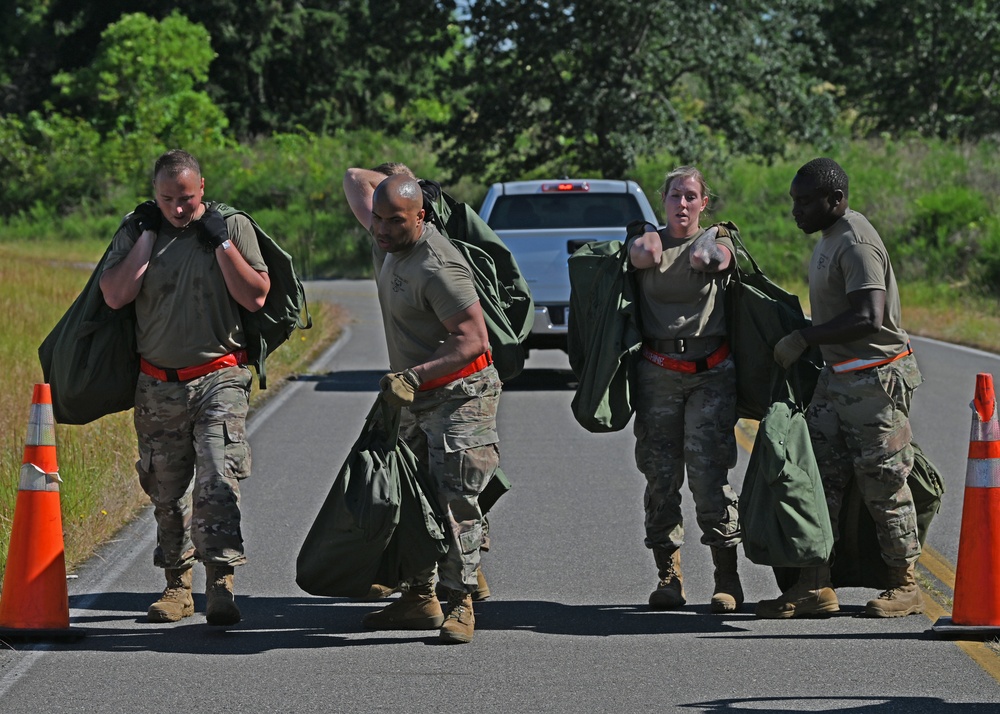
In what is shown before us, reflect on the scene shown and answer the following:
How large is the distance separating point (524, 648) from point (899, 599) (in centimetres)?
161

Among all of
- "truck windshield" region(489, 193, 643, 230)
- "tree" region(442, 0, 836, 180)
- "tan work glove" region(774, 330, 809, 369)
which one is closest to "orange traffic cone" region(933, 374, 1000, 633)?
"tan work glove" region(774, 330, 809, 369)

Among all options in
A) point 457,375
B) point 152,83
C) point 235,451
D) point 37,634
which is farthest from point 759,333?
point 152,83

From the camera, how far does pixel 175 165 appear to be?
6262mm

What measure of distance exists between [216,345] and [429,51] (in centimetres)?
3104

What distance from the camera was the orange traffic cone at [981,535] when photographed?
19.8 ft

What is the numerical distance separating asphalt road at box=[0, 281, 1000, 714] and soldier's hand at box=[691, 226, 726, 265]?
1504 mm

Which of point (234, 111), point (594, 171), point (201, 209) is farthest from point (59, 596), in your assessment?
point (234, 111)

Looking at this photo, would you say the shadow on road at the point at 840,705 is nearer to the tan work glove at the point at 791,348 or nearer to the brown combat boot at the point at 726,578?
the brown combat boot at the point at 726,578

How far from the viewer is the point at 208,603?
20.7ft

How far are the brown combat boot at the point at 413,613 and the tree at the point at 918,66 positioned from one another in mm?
37759

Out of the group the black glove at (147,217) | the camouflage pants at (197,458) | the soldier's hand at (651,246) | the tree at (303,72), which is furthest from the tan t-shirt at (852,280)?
the tree at (303,72)

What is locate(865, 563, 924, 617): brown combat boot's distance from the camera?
6441mm

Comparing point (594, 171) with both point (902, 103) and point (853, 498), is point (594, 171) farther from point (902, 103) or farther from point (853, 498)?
point (853, 498)

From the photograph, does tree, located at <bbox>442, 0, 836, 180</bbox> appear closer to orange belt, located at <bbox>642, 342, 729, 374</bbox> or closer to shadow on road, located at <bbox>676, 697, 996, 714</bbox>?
orange belt, located at <bbox>642, 342, 729, 374</bbox>
